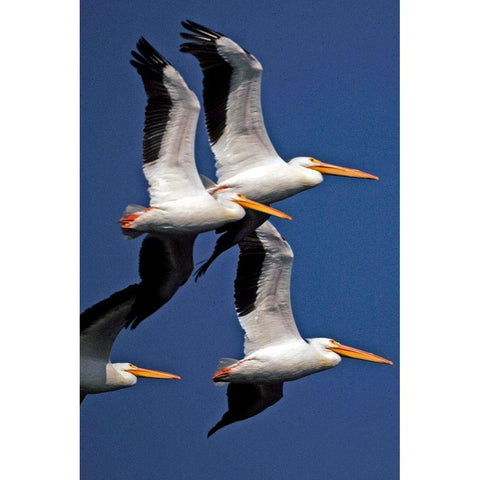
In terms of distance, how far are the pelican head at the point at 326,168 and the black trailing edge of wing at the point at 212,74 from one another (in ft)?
1.11

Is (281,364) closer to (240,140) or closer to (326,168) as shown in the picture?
(326,168)

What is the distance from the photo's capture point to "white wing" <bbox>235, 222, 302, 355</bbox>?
3791mm

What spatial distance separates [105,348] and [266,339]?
2.28ft

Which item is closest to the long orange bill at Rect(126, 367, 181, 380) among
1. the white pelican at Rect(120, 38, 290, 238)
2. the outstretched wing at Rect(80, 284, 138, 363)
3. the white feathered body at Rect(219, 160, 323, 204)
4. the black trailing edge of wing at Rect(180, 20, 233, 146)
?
the outstretched wing at Rect(80, 284, 138, 363)

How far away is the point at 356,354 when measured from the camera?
374cm

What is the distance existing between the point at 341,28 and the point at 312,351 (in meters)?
1.29

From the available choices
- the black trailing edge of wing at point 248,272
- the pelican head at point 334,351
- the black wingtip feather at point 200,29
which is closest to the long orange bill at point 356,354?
the pelican head at point 334,351

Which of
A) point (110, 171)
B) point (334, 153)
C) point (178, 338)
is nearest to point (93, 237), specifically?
point (110, 171)

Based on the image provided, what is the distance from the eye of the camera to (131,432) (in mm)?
3936

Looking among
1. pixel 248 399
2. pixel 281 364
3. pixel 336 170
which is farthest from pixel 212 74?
pixel 248 399

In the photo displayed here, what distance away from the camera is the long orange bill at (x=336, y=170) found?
3776 millimetres

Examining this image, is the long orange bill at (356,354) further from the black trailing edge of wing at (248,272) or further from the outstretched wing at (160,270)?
the outstretched wing at (160,270)

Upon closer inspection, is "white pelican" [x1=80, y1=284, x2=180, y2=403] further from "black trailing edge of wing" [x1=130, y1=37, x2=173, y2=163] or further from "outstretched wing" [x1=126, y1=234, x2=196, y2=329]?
"black trailing edge of wing" [x1=130, y1=37, x2=173, y2=163]

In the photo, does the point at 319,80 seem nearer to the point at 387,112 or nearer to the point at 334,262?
the point at 387,112
